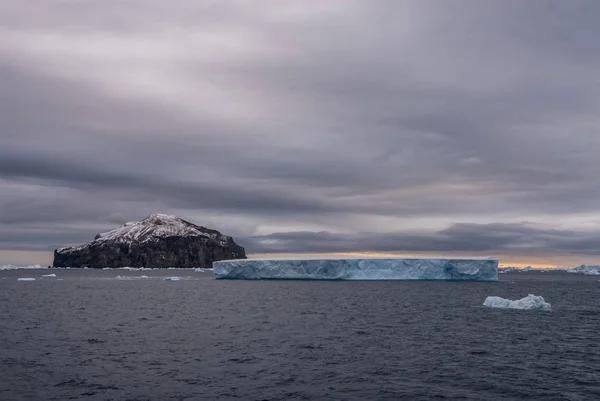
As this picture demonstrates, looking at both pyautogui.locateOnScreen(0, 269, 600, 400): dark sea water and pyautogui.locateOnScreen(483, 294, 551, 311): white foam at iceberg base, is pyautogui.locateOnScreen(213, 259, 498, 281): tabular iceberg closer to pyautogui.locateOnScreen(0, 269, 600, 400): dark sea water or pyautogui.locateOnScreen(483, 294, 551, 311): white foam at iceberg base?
pyautogui.locateOnScreen(483, 294, 551, 311): white foam at iceberg base

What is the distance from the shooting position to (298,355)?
26.6 metres

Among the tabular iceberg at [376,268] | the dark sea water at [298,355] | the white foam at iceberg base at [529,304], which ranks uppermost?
the tabular iceberg at [376,268]

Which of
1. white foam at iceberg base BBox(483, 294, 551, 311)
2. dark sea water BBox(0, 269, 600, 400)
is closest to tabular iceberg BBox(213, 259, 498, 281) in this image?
white foam at iceberg base BBox(483, 294, 551, 311)

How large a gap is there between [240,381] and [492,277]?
274ft

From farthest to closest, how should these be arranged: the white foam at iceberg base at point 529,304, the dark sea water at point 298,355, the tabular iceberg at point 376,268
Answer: the tabular iceberg at point 376,268 < the white foam at iceberg base at point 529,304 < the dark sea water at point 298,355

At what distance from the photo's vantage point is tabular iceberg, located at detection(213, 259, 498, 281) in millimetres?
90312

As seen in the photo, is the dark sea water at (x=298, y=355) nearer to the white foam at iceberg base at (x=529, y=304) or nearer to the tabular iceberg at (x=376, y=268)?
the white foam at iceberg base at (x=529, y=304)

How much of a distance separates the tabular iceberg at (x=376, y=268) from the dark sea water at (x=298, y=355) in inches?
1684

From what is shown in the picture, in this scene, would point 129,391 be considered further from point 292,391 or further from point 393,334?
point 393,334

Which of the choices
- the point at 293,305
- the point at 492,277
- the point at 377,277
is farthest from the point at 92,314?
the point at 492,277

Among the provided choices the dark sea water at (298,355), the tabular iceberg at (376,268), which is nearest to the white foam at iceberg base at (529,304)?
the dark sea water at (298,355)

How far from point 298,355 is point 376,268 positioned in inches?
2573

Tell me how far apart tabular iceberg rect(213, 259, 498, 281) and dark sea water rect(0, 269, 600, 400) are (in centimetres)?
4278

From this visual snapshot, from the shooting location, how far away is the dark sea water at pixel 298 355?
1977cm
